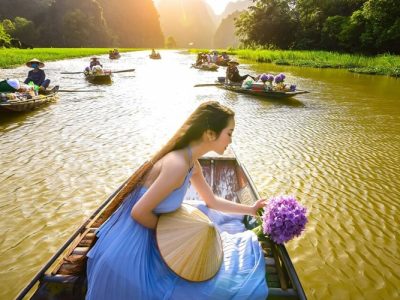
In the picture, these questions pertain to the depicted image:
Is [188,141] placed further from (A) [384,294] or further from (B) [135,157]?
(B) [135,157]

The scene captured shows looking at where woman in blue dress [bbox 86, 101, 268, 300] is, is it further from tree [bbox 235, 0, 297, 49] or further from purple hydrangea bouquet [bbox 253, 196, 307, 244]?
tree [bbox 235, 0, 297, 49]

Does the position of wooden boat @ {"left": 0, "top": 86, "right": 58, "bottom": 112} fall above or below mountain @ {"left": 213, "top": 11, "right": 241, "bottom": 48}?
above

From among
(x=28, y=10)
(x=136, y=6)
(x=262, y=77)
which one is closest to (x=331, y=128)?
(x=262, y=77)

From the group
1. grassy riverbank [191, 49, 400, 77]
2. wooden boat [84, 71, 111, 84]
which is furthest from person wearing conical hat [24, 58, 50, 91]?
grassy riverbank [191, 49, 400, 77]

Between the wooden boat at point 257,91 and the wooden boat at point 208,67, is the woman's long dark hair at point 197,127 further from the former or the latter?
the wooden boat at point 208,67

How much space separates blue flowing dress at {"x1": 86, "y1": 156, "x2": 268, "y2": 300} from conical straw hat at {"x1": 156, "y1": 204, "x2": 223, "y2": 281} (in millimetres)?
57

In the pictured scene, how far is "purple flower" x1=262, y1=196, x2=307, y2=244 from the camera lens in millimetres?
2559

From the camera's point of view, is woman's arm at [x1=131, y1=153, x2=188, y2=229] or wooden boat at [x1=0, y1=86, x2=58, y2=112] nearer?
woman's arm at [x1=131, y1=153, x2=188, y2=229]

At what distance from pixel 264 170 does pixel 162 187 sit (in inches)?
200

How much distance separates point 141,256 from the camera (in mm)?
2223

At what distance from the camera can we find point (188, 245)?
2.22 m

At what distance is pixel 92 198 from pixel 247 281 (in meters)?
4.03

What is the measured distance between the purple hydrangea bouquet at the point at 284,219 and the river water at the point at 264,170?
1.60m

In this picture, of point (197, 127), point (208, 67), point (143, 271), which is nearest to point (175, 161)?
point (197, 127)
